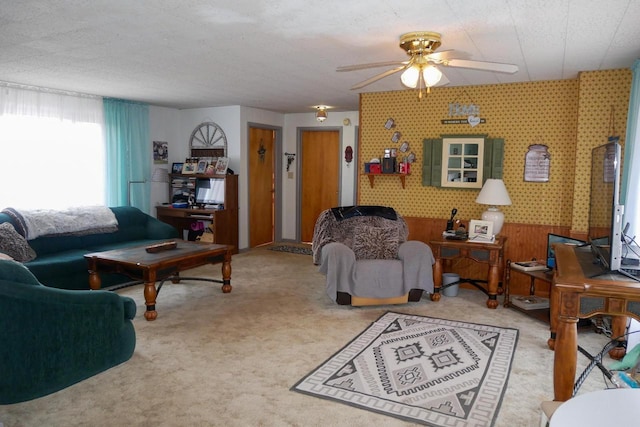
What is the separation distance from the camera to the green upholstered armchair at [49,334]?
230 cm

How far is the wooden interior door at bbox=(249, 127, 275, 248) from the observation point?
725 centimetres

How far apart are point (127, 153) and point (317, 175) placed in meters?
2.98

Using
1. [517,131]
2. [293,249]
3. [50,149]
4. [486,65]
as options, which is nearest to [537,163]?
[517,131]

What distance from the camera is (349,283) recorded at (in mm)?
4320

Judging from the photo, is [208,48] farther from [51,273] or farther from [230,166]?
[230,166]

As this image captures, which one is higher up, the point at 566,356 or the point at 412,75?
the point at 412,75

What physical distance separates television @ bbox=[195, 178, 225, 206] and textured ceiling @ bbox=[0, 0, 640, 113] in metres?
2.10

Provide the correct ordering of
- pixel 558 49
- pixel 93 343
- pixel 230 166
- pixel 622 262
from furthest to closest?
pixel 230 166
pixel 558 49
pixel 93 343
pixel 622 262

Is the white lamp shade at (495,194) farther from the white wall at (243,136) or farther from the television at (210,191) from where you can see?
Answer: the television at (210,191)

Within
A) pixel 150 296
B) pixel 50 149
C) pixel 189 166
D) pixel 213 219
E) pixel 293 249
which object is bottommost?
pixel 293 249

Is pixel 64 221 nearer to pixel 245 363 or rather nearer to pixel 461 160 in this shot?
pixel 245 363

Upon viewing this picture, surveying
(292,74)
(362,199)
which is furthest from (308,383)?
(362,199)

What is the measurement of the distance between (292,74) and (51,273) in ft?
9.74

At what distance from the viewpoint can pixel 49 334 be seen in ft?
7.94
